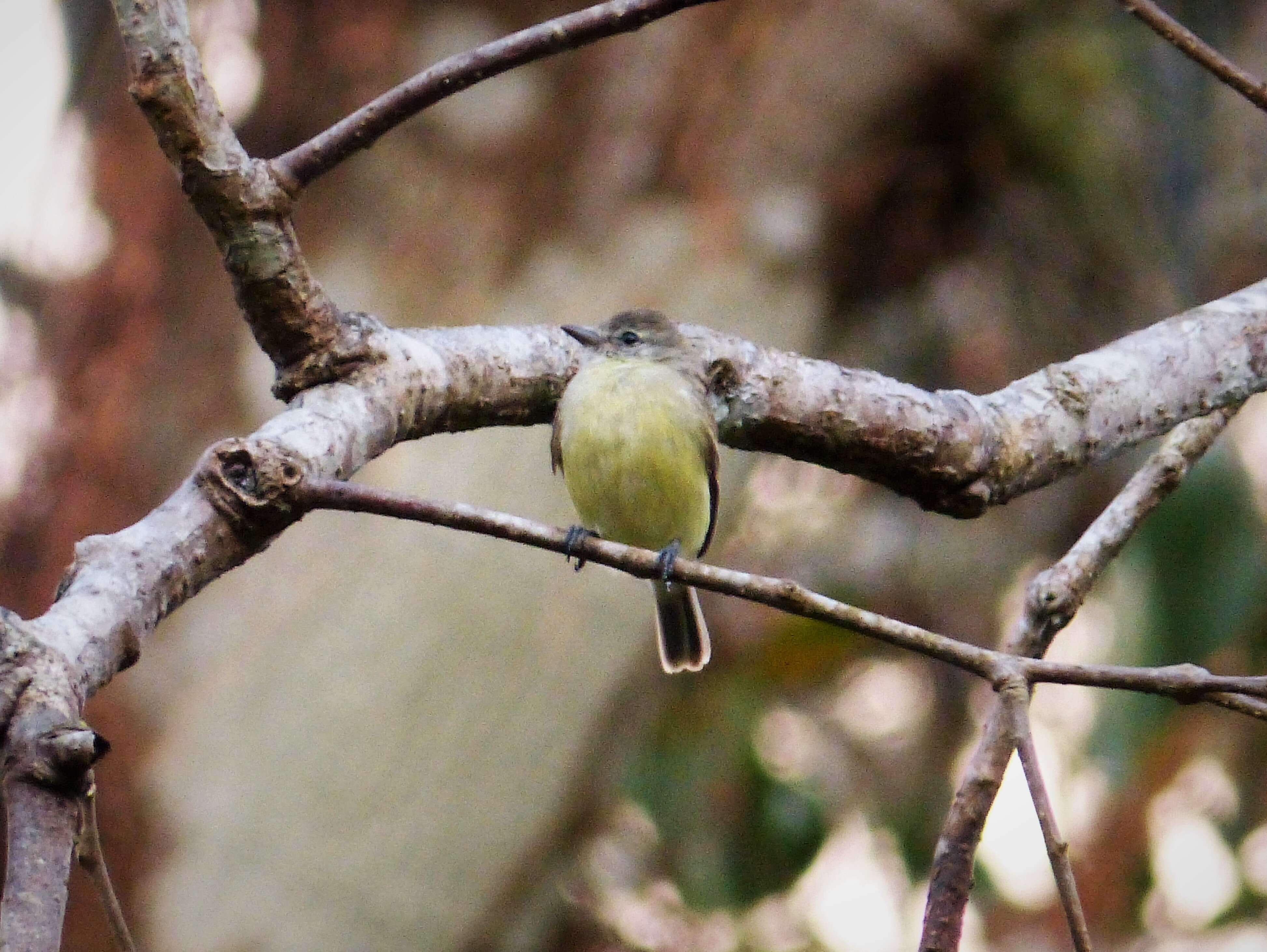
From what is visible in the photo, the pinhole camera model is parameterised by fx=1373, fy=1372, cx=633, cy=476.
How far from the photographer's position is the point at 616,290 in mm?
5953

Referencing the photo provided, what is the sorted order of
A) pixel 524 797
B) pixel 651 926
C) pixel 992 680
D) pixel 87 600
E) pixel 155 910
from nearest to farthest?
pixel 87 600
pixel 992 680
pixel 155 910
pixel 524 797
pixel 651 926

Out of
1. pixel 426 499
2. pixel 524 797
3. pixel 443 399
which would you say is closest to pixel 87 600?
pixel 426 499

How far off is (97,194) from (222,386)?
2.97 ft

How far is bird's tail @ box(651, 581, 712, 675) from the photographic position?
4785 millimetres

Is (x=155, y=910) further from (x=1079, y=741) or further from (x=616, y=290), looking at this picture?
(x=1079, y=741)

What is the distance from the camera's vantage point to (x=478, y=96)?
5.89 metres

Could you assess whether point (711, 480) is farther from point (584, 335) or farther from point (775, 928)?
point (775, 928)

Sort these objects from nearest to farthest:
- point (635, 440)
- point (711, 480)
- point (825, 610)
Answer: point (825, 610) → point (635, 440) → point (711, 480)

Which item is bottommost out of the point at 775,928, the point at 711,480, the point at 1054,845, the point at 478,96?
the point at 1054,845

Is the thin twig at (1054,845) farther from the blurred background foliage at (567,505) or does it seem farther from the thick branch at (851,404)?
the blurred background foliage at (567,505)

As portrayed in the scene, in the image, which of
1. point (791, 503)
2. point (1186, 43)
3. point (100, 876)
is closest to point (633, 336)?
point (1186, 43)

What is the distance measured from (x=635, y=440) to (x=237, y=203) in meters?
1.76

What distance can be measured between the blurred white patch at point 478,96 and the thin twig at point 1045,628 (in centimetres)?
352

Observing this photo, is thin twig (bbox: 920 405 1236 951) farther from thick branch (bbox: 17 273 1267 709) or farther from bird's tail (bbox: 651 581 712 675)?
bird's tail (bbox: 651 581 712 675)
